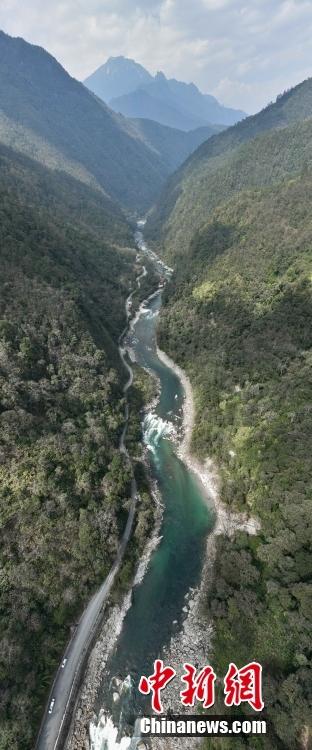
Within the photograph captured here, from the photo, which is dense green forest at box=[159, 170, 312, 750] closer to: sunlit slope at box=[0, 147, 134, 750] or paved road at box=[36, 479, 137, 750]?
paved road at box=[36, 479, 137, 750]

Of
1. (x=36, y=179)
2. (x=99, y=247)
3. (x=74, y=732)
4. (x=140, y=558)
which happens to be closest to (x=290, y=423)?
(x=140, y=558)

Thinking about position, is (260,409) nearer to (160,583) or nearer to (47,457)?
(160,583)

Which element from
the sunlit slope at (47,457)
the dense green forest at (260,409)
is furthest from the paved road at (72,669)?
the dense green forest at (260,409)

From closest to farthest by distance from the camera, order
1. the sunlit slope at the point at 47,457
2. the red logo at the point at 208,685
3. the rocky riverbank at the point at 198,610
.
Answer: the red logo at the point at 208,685, the rocky riverbank at the point at 198,610, the sunlit slope at the point at 47,457

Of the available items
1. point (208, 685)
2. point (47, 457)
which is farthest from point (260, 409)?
point (208, 685)

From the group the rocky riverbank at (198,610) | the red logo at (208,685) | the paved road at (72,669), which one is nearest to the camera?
the red logo at (208,685)

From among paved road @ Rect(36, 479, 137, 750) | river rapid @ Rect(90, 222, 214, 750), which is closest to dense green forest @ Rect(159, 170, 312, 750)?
river rapid @ Rect(90, 222, 214, 750)

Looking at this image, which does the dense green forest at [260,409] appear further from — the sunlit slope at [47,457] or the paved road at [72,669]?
the sunlit slope at [47,457]
